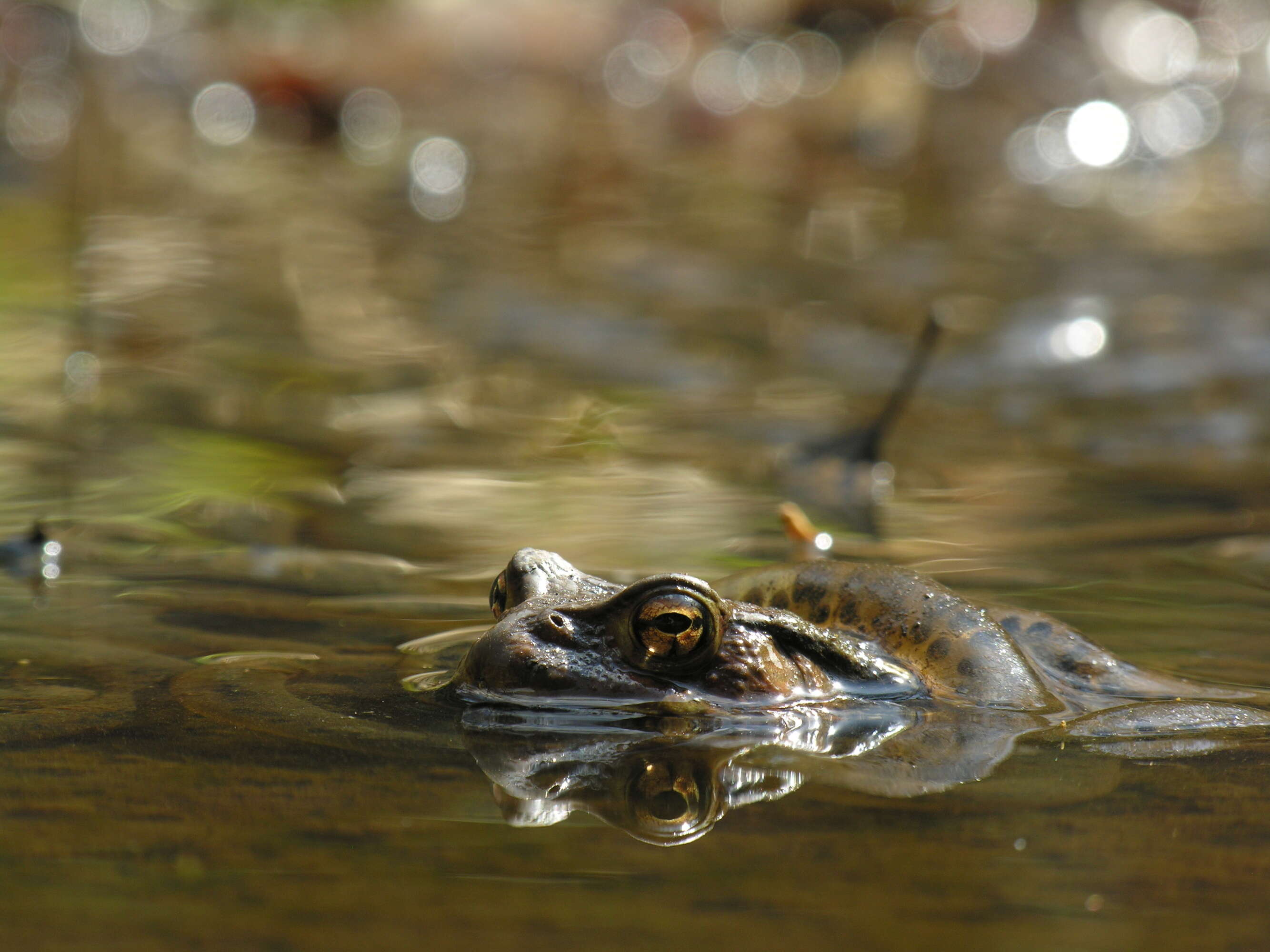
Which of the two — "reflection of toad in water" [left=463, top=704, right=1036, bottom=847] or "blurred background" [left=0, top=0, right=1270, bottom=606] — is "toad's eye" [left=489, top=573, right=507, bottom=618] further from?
"blurred background" [left=0, top=0, right=1270, bottom=606]

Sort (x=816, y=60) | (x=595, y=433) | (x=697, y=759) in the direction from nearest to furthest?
(x=697, y=759)
(x=595, y=433)
(x=816, y=60)

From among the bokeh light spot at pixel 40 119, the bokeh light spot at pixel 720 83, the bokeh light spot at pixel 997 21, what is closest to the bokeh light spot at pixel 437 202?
the bokeh light spot at pixel 40 119

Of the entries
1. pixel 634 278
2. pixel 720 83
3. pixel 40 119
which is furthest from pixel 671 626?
pixel 720 83

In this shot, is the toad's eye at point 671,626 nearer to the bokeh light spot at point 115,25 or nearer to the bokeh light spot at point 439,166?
the bokeh light spot at point 439,166

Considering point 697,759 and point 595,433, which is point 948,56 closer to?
point 595,433

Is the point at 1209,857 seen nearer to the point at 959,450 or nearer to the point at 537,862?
the point at 537,862
